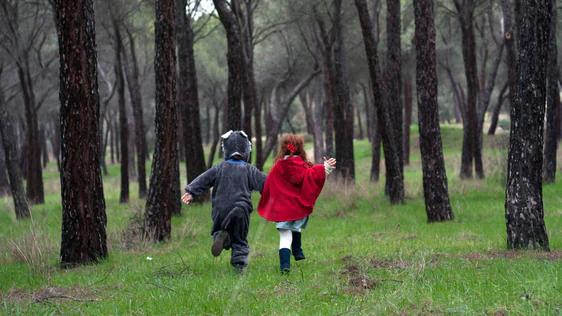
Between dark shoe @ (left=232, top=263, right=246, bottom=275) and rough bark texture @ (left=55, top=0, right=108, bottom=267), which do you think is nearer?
dark shoe @ (left=232, top=263, right=246, bottom=275)

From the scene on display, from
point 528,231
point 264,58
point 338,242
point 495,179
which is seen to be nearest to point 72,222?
point 338,242

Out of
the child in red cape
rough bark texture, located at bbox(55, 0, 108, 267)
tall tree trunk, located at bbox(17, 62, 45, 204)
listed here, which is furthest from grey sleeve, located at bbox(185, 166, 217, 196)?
tall tree trunk, located at bbox(17, 62, 45, 204)

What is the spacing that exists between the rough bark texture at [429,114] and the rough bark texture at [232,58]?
4.88m

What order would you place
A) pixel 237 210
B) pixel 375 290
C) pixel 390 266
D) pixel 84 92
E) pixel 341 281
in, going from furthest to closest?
pixel 84 92
pixel 237 210
pixel 390 266
pixel 341 281
pixel 375 290

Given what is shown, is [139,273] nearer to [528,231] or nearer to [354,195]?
[528,231]

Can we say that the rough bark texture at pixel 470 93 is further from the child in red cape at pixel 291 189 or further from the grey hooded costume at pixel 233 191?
the grey hooded costume at pixel 233 191

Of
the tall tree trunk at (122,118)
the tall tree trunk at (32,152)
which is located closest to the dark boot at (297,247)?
the tall tree trunk at (122,118)

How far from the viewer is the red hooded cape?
23.6ft

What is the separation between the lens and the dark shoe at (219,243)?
22.5 ft

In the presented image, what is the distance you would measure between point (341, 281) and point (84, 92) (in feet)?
15.6

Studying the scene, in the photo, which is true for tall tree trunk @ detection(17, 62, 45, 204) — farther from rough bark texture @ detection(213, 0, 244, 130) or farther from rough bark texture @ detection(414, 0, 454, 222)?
rough bark texture @ detection(414, 0, 454, 222)

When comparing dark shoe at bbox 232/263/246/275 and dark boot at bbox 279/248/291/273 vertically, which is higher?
dark boot at bbox 279/248/291/273

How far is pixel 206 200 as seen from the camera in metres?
17.8

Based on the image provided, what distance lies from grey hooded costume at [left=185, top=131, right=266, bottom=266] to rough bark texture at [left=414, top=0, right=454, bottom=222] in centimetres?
507
